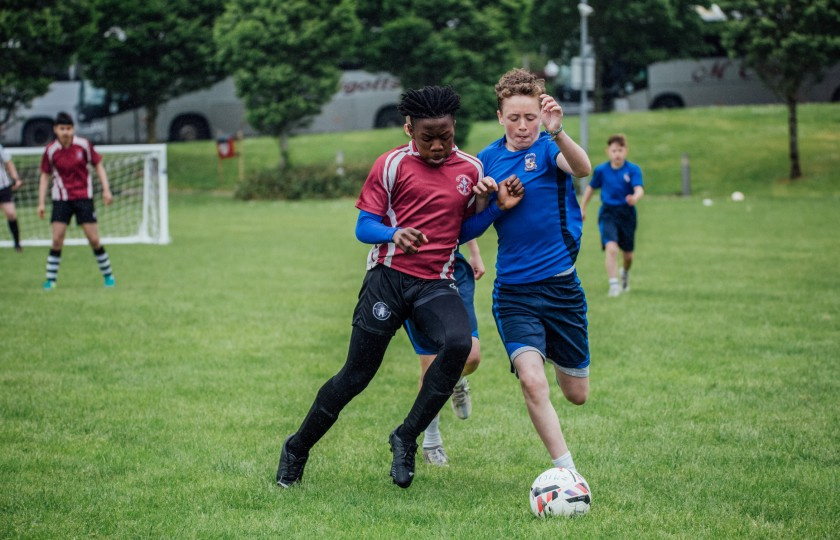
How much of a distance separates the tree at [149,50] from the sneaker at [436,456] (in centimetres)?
3538

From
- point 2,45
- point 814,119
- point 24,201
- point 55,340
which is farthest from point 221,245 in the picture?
point 814,119

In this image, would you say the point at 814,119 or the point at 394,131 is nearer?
the point at 814,119

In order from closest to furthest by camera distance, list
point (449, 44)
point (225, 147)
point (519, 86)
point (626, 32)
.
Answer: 1. point (519, 86)
2. point (225, 147)
3. point (449, 44)
4. point (626, 32)

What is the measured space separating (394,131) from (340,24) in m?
7.77

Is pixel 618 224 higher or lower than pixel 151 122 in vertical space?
lower

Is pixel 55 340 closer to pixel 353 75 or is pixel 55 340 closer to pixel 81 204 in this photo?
pixel 81 204

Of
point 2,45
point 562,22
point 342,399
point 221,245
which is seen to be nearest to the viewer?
point 342,399

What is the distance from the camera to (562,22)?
49.2 m

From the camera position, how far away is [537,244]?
18.4ft

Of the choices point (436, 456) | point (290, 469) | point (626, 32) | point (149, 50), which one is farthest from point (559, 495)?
point (626, 32)

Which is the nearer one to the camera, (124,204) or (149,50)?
(124,204)

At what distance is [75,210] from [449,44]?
28361mm

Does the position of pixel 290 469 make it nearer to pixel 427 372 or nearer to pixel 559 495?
pixel 427 372

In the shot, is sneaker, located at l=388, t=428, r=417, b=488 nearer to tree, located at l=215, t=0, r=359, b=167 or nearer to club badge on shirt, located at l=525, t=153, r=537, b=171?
club badge on shirt, located at l=525, t=153, r=537, b=171
